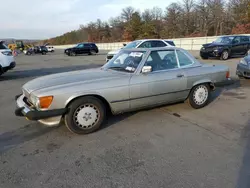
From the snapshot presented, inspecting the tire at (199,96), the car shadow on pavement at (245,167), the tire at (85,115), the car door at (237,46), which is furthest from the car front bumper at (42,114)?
the car door at (237,46)

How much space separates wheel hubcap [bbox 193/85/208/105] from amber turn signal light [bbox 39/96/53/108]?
3.18 m

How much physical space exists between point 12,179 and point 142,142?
1.90 meters

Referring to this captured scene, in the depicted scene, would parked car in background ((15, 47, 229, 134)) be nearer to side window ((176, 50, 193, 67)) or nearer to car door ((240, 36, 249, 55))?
side window ((176, 50, 193, 67))

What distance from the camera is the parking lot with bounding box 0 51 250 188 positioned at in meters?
2.61

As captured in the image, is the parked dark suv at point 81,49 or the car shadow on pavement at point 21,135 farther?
the parked dark suv at point 81,49

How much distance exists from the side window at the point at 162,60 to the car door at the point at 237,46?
12546mm

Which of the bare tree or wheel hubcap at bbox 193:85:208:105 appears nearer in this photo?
A: wheel hubcap at bbox 193:85:208:105

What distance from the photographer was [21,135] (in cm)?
388

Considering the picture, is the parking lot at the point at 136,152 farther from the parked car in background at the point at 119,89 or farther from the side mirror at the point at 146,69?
the side mirror at the point at 146,69

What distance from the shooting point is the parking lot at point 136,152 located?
2.61 meters

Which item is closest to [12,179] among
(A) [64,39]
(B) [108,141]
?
(B) [108,141]

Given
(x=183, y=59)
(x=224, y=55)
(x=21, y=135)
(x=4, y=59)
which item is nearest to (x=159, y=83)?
(x=183, y=59)

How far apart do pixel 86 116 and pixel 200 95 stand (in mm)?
2783

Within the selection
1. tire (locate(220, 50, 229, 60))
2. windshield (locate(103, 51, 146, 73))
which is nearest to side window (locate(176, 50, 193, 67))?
windshield (locate(103, 51, 146, 73))
